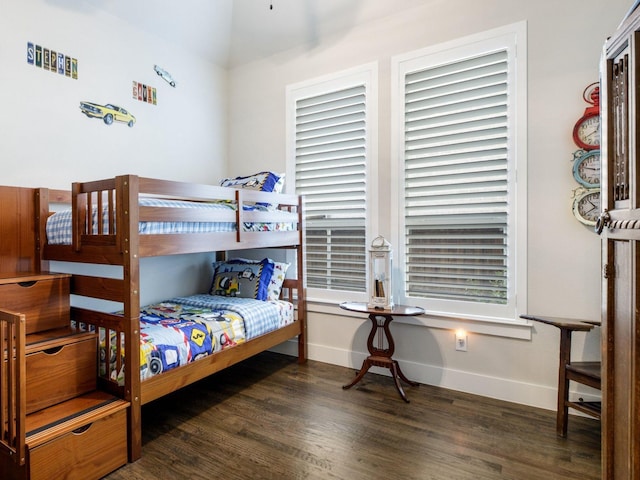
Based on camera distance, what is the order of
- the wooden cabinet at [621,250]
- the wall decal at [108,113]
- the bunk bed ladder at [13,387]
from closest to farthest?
the wooden cabinet at [621,250]
the bunk bed ladder at [13,387]
the wall decal at [108,113]

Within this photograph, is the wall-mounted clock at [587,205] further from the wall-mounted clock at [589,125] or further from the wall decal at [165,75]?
the wall decal at [165,75]

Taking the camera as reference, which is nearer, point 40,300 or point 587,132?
point 40,300

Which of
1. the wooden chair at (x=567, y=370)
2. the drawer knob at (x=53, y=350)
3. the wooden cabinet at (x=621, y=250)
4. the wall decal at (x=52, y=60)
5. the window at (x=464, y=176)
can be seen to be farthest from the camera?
the window at (x=464, y=176)

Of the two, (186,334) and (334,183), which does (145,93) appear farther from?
(186,334)

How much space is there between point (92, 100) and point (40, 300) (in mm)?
1477

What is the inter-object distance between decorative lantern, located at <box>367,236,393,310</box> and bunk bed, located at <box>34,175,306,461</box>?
854 mm

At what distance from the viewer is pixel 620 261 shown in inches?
39.8

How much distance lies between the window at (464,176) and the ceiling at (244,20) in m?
0.61

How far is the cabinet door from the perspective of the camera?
898 mm

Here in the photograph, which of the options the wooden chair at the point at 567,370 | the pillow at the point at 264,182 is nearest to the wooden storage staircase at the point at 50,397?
the pillow at the point at 264,182

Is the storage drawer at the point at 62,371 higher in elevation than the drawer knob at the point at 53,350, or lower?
lower

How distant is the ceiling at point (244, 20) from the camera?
2.77 m

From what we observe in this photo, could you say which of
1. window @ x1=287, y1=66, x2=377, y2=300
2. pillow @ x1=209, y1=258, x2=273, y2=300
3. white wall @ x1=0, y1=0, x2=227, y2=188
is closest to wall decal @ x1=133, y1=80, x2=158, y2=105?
white wall @ x1=0, y1=0, x2=227, y2=188

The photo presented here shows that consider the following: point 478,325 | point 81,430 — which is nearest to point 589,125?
point 478,325
